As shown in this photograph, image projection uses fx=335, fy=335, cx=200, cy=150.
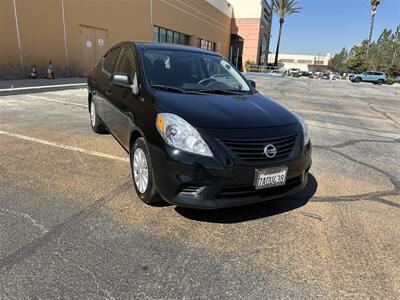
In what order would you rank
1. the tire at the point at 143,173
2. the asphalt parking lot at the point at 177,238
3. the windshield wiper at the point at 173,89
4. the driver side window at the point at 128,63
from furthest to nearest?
the driver side window at the point at 128,63, the windshield wiper at the point at 173,89, the tire at the point at 143,173, the asphalt parking lot at the point at 177,238

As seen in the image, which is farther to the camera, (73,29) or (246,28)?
(246,28)

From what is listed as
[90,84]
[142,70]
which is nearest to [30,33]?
[90,84]

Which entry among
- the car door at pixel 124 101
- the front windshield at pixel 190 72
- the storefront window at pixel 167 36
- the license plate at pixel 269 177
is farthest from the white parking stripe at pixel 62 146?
the storefront window at pixel 167 36

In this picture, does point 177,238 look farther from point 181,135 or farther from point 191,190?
point 181,135

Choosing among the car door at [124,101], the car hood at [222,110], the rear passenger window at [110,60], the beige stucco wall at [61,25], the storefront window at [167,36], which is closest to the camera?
the car hood at [222,110]

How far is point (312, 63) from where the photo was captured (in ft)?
451

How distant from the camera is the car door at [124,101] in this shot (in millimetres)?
3861

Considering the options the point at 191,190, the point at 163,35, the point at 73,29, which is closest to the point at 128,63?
the point at 191,190

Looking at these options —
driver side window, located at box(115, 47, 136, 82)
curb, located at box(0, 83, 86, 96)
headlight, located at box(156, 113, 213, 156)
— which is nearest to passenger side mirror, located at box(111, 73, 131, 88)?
driver side window, located at box(115, 47, 136, 82)

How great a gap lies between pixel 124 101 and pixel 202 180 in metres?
1.75

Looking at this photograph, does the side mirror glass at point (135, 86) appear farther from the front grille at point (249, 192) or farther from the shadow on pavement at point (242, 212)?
the front grille at point (249, 192)

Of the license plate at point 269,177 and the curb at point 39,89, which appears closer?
the license plate at point 269,177

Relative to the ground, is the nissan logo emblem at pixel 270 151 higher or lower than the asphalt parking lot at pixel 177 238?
higher

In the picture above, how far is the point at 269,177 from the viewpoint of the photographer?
10.0ft
